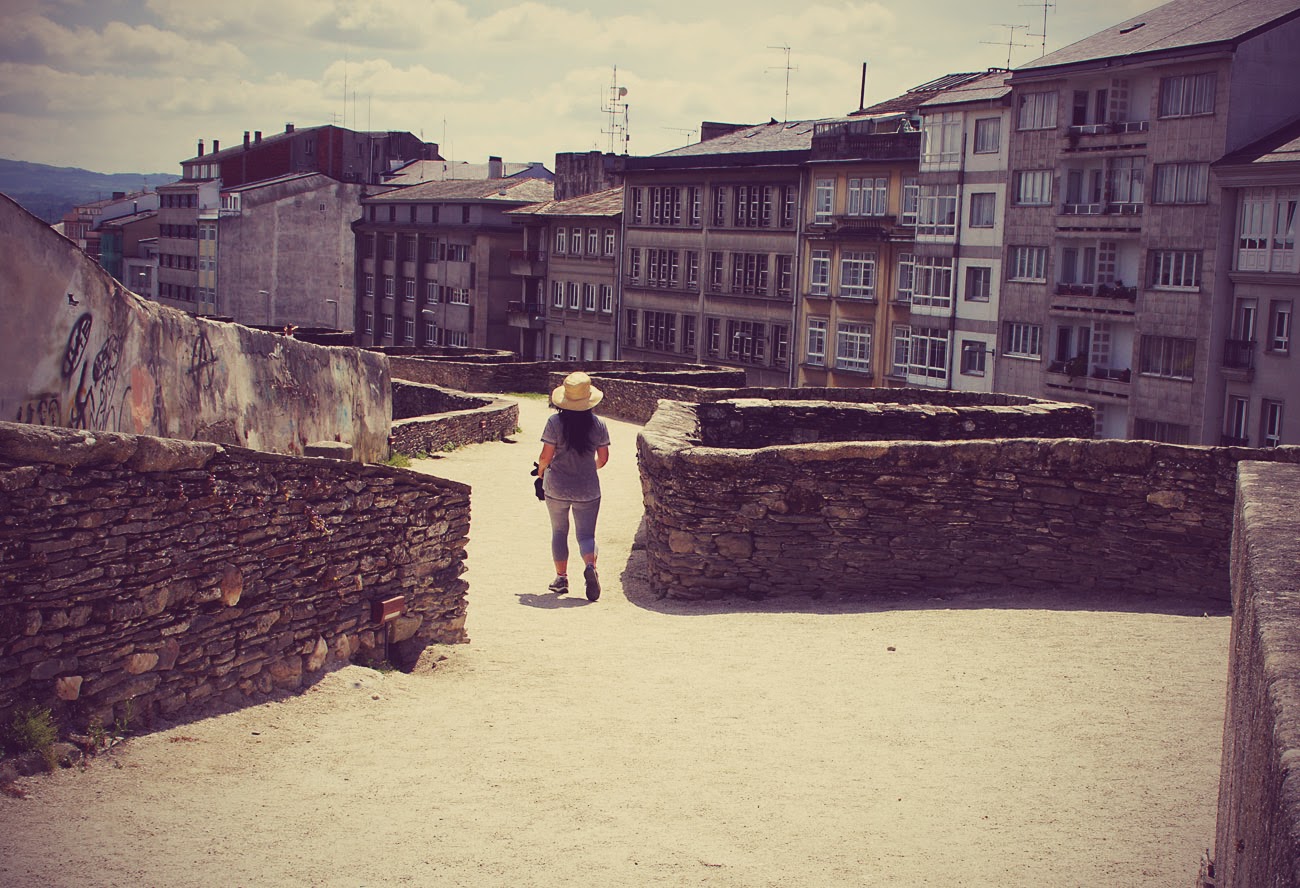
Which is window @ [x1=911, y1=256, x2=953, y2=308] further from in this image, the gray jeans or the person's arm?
the person's arm

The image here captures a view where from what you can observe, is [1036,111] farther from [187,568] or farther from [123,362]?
[187,568]

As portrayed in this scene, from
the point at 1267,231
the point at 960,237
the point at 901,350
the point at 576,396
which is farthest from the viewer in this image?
the point at 901,350

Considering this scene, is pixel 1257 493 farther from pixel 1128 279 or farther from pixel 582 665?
pixel 1128 279

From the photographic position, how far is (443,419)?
26.9 meters

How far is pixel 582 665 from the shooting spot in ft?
35.1

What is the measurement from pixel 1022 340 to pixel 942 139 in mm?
9064

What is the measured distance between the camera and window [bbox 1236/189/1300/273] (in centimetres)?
3919

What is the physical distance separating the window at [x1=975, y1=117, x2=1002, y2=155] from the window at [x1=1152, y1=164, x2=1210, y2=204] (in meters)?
8.65

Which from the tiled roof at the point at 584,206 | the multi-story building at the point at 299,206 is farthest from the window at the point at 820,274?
the multi-story building at the point at 299,206

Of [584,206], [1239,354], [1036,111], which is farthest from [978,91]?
[584,206]

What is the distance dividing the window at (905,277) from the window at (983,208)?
377 cm

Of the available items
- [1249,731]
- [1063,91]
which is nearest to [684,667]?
[1249,731]

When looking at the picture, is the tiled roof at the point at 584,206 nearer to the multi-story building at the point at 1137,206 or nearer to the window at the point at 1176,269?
the multi-story building at the point at 1137,206

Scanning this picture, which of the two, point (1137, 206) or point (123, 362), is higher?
point (1137, 206)
